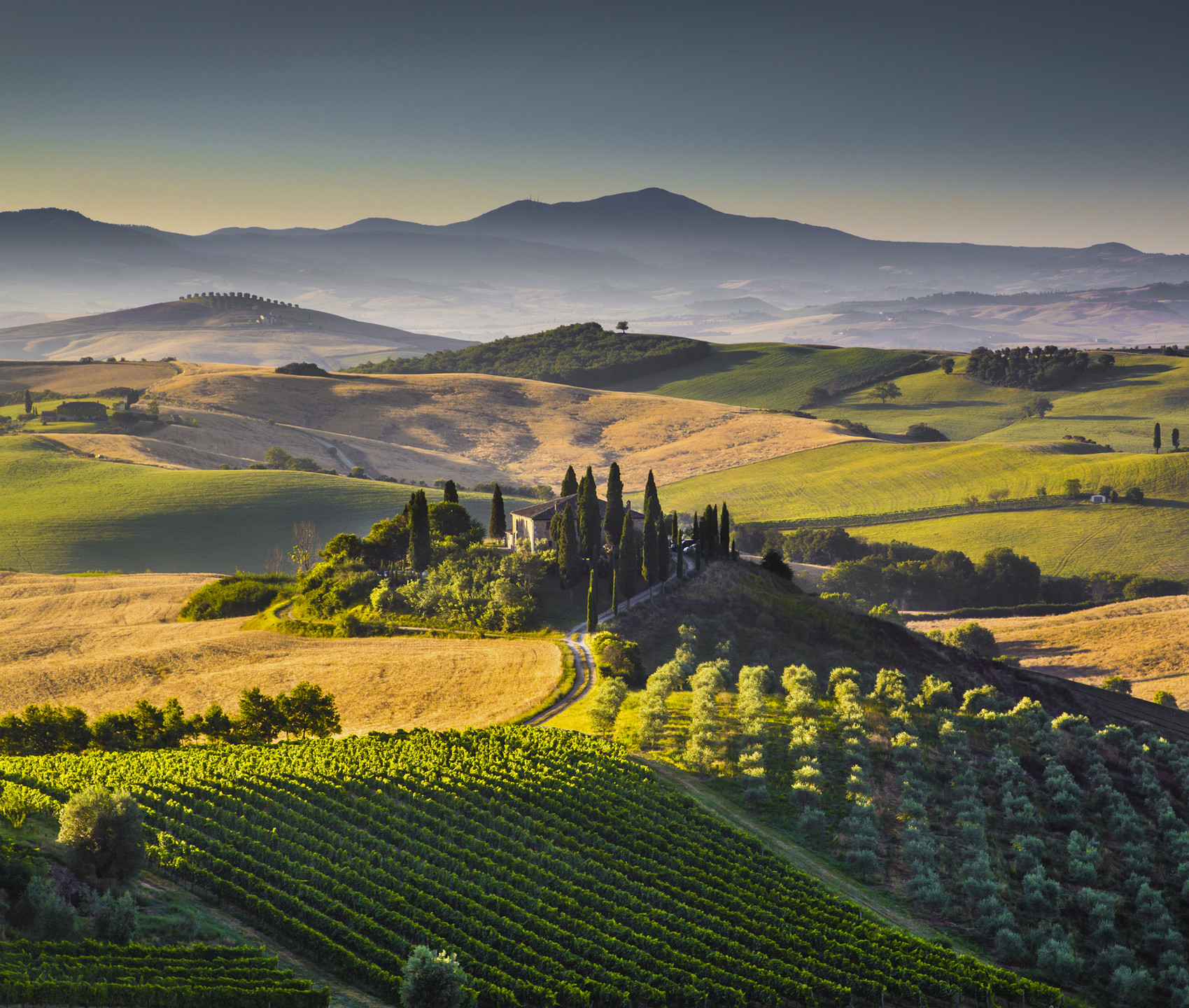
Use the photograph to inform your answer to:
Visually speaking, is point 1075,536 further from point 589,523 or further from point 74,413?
point 74,413

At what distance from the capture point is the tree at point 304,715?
46531mm

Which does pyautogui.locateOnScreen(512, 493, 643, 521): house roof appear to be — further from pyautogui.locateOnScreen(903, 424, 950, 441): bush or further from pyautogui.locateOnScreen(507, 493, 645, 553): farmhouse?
pyautogui.locateOnScreen(903, 424, 950, 441): bush

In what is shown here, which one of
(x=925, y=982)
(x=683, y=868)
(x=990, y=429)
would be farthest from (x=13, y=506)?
(x=990, y=429)

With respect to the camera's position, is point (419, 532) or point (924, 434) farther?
point (924, 434)

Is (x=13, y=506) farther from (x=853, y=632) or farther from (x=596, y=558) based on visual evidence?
(x=853, y=632)

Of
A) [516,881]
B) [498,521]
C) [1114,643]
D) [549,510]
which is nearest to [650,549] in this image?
[549,510]

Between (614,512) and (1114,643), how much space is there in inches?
1841

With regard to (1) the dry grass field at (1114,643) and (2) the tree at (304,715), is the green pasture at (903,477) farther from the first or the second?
(2) the tree at (304,715)

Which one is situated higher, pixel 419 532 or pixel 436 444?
pixel 436 444

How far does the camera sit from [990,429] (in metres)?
191

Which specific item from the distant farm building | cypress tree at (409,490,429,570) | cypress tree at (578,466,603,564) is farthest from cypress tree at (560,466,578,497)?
the distant farm building

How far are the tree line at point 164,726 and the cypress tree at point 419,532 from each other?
93.1 ft

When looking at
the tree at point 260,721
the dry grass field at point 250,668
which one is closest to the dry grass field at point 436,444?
the dry grass field at point 250,668

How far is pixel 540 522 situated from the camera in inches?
3118
